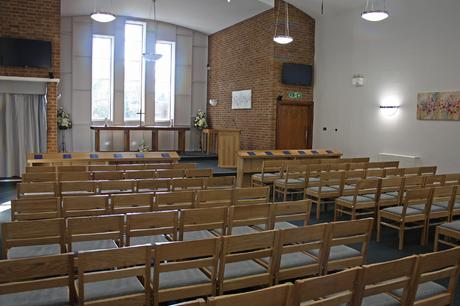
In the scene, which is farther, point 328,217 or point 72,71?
point 72,71

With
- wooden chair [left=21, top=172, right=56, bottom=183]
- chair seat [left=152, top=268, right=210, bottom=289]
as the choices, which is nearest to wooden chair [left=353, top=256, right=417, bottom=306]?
chair seat [left=152, top=268, right=210, bottom=289]

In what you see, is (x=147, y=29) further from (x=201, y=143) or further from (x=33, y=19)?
(x=33, y=19)

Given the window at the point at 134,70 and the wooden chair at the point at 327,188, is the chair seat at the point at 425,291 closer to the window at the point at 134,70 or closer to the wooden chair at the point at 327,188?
the wooden chair at the point at 327,188

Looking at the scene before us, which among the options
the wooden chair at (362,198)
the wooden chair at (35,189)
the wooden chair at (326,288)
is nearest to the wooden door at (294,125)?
the wooden chair at (362,198)

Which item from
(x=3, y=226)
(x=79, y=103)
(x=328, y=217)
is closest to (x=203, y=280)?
(x=3, y=226)

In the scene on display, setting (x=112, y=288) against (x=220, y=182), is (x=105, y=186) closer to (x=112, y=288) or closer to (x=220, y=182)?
(x=220, y=182)

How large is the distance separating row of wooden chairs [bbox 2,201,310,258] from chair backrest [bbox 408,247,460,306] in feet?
4.55

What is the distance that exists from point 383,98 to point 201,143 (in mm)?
6840

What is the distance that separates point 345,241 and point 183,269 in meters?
1.32

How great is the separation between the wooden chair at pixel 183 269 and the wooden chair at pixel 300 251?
519 millimetres

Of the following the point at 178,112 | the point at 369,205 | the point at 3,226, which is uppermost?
the point at 178,112

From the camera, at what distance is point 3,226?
2863 mm

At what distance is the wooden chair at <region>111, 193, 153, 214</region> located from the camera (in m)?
4.00

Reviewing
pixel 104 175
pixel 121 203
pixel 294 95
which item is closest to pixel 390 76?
pixel 294 95
